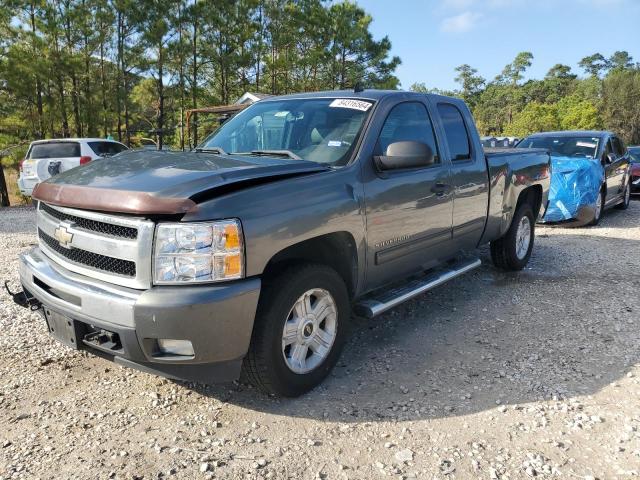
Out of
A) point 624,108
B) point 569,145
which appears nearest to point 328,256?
point 569,145

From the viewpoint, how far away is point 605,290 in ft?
17.6

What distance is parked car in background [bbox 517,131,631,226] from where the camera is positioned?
8.77m

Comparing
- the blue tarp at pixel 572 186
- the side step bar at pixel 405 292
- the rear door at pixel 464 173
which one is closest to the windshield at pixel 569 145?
the blue tarp at pixel 572 186

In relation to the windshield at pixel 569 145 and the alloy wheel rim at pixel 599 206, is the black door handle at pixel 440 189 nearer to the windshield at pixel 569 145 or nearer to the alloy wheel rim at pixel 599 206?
the alloy wheel rim at pixel 599 206

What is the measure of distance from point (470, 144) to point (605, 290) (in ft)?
7.43

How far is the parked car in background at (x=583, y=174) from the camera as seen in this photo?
345 inches

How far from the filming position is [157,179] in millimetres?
2717

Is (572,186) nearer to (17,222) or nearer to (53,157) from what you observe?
(17,222)

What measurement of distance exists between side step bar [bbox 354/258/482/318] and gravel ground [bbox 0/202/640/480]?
43cm

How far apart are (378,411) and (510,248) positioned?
11.3 feet

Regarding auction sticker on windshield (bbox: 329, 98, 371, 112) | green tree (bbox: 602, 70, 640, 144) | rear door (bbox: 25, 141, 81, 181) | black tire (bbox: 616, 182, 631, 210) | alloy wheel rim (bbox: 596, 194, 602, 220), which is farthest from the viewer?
green tree (bbox: 602, 70, 640, 144)

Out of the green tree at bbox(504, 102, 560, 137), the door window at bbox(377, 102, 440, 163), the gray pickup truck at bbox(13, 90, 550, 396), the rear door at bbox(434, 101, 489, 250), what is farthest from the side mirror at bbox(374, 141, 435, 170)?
the green tree at bbox(504, 102, 560, 137)

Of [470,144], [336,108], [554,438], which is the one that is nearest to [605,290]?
[470,144]

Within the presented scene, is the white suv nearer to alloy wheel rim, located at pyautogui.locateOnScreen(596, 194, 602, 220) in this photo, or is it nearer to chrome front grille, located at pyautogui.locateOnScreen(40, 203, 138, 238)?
chrome front grille, located at pyautogui.locateOnScreen(40, 203, 138, 238)
